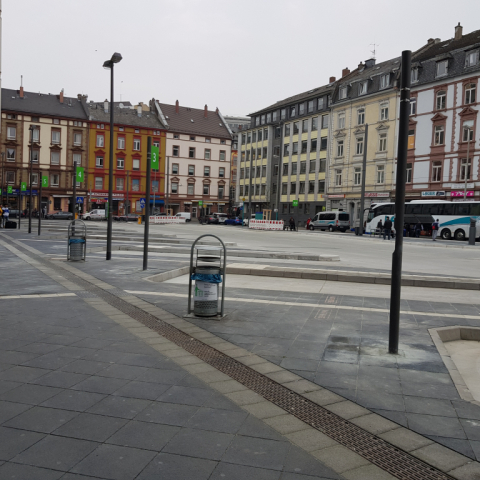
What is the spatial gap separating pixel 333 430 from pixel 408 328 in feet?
12.4

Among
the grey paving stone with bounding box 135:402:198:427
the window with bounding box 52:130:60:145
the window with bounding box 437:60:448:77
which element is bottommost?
the grey paving stone with bounding box 135:402:198:427

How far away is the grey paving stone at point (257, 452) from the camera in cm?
322

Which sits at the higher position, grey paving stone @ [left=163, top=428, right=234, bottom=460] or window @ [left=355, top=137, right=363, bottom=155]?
window @ [left=355, top=137, right=363, bottom=155]

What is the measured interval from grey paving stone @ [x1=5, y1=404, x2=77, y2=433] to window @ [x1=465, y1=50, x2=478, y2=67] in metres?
50.1

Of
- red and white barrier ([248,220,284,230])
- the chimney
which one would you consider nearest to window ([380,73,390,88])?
the chimney

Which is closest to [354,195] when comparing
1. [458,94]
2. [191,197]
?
[458,94]

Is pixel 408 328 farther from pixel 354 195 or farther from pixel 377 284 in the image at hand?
pixel 354 195

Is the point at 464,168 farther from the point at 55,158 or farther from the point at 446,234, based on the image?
the point at 55,158

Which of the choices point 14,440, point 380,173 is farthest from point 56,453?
point 380,173

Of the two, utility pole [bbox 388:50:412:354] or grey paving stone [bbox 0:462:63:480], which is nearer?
grey paving stone [bbox 0:462:63:480]

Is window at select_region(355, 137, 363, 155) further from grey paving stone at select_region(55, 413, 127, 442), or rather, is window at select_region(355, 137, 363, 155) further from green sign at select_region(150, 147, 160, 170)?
grey paving stone at select_region(55, 413, 127, 442)

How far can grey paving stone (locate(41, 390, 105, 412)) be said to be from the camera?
403 centimetres

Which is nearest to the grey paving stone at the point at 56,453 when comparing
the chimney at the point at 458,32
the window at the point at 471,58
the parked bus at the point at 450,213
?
the parked bus at the point at 450,213

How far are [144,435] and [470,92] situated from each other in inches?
1960
